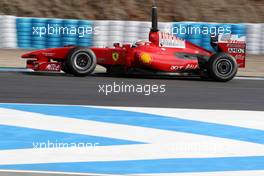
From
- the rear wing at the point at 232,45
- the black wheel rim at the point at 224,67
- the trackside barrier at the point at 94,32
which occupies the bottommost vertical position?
the black wheel rim at the point at 224,67

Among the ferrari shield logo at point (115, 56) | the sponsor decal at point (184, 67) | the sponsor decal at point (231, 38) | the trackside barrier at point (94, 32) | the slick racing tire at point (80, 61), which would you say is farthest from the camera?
the trackside barrier at point (94, 32)

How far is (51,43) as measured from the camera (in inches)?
669

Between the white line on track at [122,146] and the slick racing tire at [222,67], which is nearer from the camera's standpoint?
the white line on track at [122,146]

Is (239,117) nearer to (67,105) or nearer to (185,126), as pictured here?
(185,126)

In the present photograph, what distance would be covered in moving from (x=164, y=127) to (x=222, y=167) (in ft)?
5.69

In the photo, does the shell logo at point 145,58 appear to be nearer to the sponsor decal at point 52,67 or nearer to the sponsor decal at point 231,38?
the sponsor decal at point 231,38

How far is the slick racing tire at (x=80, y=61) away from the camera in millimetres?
11164

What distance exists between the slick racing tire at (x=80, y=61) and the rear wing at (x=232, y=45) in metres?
2.27

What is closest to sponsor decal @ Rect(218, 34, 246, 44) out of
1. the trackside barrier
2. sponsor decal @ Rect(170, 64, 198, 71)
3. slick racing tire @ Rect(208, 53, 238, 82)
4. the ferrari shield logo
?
slick racing tire @ Rect(208, 53, 238, 82)

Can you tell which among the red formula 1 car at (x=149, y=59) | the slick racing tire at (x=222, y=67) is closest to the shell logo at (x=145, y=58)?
the red formula 1 car at (x=149, y=59)

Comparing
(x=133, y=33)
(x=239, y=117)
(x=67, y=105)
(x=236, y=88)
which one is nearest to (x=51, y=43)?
(x=133, y=33)

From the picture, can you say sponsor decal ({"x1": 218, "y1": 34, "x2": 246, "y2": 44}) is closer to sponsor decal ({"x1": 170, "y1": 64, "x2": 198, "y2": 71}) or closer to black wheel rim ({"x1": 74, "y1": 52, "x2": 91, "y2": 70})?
sponsor decal ({"x1": 170, "y1": 64, "x2": 198, "y2": 71})

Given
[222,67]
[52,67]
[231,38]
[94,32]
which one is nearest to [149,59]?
[222,67]

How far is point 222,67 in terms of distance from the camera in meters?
11.5
